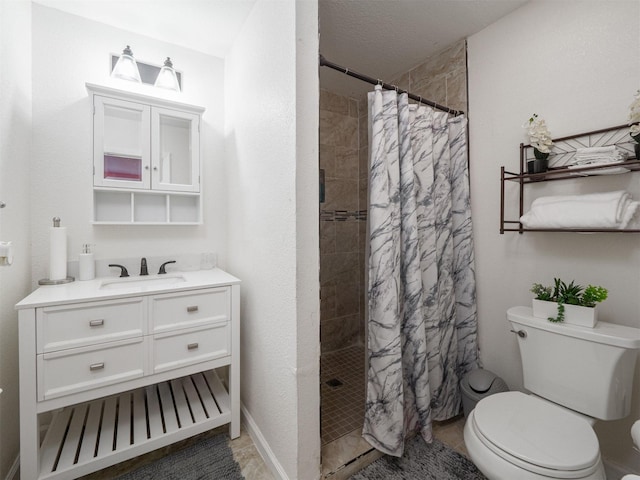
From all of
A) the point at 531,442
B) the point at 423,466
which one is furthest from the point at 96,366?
the point at 531,442

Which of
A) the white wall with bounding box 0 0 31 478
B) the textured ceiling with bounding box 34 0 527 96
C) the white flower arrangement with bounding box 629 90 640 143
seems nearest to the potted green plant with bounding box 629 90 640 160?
the white flower arrangement with bounding box 629 90 640 143

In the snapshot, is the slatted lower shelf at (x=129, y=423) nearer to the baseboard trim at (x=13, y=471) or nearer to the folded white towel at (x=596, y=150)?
the baseboard trim at (x=13, y=471)

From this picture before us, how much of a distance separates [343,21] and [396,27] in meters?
0.34

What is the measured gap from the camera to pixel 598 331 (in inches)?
49.9

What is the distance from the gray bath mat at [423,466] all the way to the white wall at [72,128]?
5.69 ft

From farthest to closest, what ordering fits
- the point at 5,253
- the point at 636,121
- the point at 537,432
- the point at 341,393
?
the point at 341,393, the point at 636,121, the point at 537,432, the point at 5,253

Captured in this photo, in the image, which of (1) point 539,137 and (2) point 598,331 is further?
(1) point 539,137

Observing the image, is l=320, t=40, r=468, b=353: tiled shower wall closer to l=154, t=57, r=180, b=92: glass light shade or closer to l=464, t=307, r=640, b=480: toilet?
l=154, t=57, r=180, b=92: glass light shade

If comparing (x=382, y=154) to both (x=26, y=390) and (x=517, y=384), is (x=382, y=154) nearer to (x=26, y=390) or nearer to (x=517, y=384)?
(x=517, y=384)

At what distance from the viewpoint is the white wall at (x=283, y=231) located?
1.26 metres

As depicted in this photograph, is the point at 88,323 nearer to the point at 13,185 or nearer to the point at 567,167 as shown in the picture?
the point at 13,185

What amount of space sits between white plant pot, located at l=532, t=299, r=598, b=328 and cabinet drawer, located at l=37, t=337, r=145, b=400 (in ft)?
6.36

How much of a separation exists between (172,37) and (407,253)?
198 centimetres

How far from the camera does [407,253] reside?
1.61 metres
